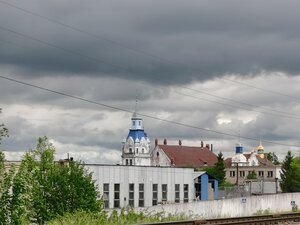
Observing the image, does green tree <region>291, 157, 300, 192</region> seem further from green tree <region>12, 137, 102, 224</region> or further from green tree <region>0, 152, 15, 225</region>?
green tree <region>0, 152, 15, 225</region>

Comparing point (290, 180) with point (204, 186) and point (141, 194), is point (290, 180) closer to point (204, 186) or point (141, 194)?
point (204, 186)

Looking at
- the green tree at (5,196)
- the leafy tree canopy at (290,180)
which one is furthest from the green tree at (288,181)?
the green tree at (5,196)

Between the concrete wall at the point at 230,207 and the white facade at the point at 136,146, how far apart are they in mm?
123342

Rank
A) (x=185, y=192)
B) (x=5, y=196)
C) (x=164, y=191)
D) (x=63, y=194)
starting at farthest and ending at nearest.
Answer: (x=185, y=192)
(x=164, y=191)
(x=63, y=194)
(x=5, y=196)

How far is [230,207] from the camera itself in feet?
143

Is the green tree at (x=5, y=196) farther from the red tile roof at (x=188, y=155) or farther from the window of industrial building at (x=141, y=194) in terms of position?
the red tile roof at (x=188, y=155)

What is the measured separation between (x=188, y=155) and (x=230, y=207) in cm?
12064

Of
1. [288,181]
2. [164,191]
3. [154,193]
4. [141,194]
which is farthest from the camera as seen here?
[288,181]

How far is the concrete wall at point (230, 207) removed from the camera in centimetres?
3975

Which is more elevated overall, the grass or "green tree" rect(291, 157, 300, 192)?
"green tree" rect(291, 157, 300, 192)

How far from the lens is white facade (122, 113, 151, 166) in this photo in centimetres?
17425

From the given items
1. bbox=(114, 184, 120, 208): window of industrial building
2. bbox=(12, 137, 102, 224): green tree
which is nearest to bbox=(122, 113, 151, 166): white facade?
bbox=(114, 184, 120, 208): window of industrial building

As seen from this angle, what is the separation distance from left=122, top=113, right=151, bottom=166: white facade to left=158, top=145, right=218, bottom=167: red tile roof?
1228cm

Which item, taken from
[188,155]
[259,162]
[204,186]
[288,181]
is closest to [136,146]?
[188,155]
